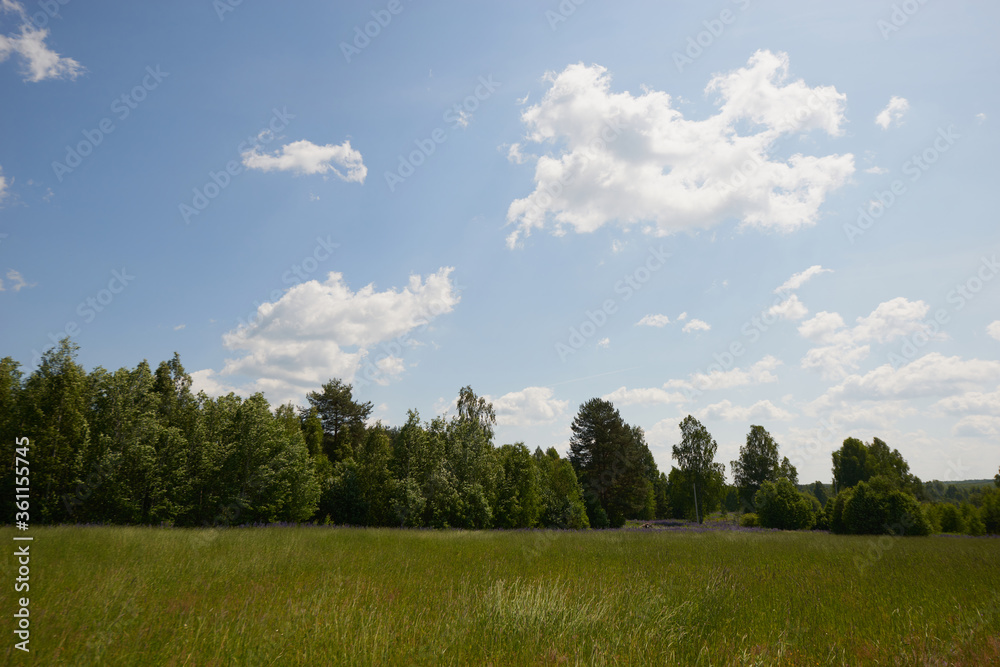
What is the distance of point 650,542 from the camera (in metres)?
17.9

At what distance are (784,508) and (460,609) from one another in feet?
141

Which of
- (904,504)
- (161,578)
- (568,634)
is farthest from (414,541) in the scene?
(904,504)

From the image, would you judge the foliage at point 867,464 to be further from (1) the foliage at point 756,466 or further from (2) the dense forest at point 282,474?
(2) the dense forest at point 282,474

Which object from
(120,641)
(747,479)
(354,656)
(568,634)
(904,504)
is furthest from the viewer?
(747,479)

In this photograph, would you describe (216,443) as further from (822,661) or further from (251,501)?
(822,661)

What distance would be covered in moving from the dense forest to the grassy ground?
10.7 m

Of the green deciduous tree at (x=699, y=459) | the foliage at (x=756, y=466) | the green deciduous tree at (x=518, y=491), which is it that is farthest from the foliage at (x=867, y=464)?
the green deciduous tree at (x=518, y=491)

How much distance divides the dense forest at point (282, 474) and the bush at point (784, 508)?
0.11 m

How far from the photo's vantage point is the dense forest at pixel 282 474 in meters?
19.3

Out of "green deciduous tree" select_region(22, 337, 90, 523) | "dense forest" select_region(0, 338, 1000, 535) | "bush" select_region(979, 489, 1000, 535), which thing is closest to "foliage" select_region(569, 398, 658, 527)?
"dense forest" select_region(0, 338, 1000, 535)

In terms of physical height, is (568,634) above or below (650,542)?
above

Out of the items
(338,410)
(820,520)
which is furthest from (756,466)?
(338,410)

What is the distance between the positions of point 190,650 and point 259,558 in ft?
19.0

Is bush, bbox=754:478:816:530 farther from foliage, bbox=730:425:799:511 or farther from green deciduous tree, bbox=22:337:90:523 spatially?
green deciduous tree, bbox=22:337:90:523
